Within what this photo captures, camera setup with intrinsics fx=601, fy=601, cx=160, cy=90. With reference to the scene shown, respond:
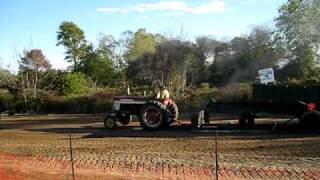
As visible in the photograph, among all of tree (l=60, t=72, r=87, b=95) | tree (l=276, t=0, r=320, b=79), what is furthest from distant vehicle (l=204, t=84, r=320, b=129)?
tree (l=60, t=72, r=87, b=95)

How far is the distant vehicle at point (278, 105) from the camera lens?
60.4 ft

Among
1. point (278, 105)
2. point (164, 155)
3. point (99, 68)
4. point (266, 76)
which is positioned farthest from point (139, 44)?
point (164, 155)

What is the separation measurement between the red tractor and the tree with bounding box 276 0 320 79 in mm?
15958

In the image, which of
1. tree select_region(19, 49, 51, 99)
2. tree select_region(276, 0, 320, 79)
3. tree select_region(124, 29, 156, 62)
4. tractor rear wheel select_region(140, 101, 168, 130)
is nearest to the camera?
tractor rear wheel select_region(140, 101, 168, 130)

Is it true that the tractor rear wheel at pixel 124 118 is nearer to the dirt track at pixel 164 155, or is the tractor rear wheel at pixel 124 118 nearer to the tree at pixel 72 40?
the dirt track at pixel 164 155

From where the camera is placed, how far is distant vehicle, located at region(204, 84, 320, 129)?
18.4 m

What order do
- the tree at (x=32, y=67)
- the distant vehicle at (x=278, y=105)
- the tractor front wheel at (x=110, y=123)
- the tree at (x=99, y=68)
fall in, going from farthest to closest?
the tree at (x=99, y=68) → the tree at (x=32, y=67) → the tractor front wheel at (x=110, y=123) → the distant vehicle at (x=278, y=105)

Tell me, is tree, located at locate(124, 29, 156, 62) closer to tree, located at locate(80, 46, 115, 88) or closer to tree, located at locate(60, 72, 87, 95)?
tree, located at locate(80, 46, 115, 88)

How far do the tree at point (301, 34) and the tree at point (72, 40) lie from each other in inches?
1013

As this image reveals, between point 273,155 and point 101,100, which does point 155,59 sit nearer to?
point 101,100

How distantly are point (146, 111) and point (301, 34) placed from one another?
18.5 metres

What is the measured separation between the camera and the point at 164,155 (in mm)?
14188

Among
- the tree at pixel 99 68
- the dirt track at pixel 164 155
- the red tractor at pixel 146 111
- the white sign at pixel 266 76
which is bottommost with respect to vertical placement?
the dirt track at pixel 164 155

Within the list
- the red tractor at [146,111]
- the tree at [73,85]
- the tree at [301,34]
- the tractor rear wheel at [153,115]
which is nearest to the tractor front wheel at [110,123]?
the red tractor at [146,111]
